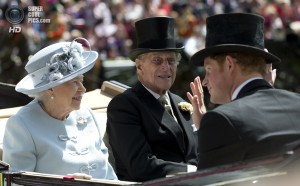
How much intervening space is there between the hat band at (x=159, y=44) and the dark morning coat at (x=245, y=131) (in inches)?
63.1

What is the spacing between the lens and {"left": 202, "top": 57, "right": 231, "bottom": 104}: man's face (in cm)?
403

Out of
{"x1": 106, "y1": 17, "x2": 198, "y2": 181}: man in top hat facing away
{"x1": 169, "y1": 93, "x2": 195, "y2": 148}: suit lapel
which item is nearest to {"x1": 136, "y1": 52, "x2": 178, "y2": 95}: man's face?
{"x1": 106, "y1": 17, "x2": 198, "y2": 181}: man in top hat facing away

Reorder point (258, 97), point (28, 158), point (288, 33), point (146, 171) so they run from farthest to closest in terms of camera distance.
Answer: point (288, 33) < point (146, 171) < point (28, 158) < point (258, 97)

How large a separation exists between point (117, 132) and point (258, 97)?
4.61ft

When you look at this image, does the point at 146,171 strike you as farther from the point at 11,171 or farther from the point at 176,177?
the point at 176,177

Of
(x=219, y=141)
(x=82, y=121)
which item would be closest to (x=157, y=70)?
(x=82, y=121)

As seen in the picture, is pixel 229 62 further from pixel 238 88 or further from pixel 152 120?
pixel 152 120

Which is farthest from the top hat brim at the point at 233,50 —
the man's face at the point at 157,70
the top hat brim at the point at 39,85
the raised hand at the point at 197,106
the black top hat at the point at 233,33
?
the man's face at the point at 157,70

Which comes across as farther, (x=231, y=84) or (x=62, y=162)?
(x=62, y=162)

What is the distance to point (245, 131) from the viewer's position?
3.67m

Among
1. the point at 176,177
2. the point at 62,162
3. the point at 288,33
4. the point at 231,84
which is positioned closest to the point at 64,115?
the point at 62,162

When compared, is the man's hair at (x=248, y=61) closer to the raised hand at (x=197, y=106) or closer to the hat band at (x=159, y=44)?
the raised hand at (x=197, y=106)

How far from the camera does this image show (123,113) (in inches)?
202

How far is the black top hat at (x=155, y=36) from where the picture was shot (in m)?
5.37
